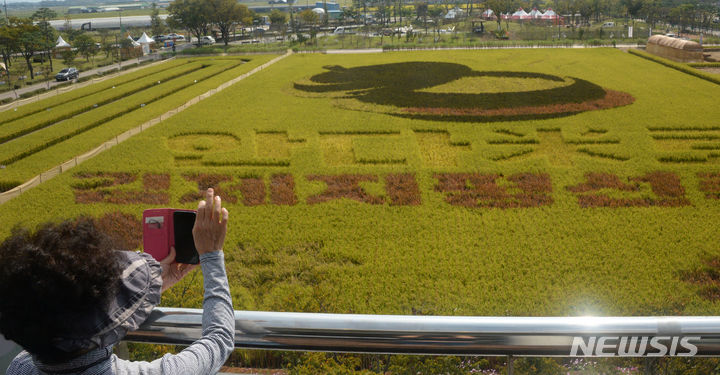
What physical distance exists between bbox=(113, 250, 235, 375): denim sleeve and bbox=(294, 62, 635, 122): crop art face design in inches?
602

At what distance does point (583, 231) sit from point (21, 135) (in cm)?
1655

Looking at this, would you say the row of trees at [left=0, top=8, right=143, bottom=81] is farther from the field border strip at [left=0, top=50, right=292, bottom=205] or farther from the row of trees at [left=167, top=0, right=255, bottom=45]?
the field border strip at [left=0, top=50, right=292, bottom=205]

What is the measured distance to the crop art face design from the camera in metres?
17.5

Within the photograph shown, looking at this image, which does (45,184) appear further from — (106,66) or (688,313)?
(106,66)

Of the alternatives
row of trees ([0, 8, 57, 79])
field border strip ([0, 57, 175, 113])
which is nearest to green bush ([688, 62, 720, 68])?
field border strip ([0, 57, 175, 113])

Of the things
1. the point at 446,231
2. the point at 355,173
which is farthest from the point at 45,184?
the point at 446,231

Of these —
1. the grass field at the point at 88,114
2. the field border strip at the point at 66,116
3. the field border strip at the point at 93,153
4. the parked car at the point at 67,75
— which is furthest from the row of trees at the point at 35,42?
the field border strip at the point at 93,153

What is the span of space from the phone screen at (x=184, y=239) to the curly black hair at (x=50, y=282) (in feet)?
1.78

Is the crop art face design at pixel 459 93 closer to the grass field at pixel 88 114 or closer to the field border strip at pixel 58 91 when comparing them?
the grass field at pixel 88 114

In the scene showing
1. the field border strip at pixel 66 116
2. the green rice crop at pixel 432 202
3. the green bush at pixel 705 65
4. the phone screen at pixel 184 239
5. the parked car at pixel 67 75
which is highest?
the green bush at pixel 705 65

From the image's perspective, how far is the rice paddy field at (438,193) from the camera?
7.31m

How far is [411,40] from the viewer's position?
153 ft

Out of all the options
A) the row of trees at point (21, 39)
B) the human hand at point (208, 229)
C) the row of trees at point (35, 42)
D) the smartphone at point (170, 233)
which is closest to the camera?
the human hand at point (208, 229)

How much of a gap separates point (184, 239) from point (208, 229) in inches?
10.3
